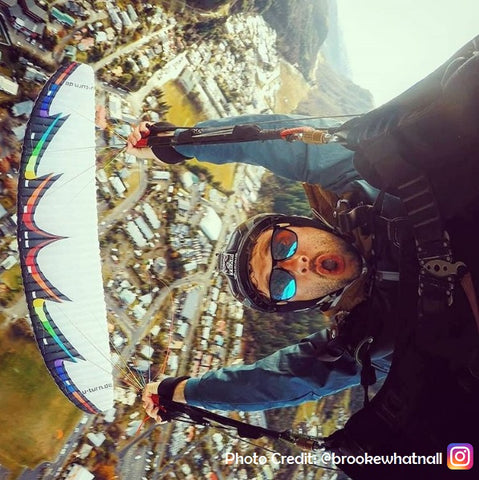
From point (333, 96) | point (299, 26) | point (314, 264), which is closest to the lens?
point (314, 264)

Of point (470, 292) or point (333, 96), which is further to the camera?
point (333, 96)

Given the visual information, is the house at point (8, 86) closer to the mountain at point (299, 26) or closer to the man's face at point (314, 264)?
the man's face at point (314, 264)

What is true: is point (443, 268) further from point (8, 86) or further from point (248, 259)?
point (8, 86)

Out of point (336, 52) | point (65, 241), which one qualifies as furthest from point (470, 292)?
point (336, 52)

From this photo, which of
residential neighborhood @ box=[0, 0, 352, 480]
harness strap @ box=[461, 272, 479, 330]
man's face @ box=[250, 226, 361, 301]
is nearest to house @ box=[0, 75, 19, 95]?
residential neighborhood @ box=[0, 0, 352, 480]

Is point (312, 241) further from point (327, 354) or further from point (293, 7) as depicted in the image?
point (293, 7)

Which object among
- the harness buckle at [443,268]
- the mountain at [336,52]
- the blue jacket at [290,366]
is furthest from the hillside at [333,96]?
the harness buckle at [443,268]

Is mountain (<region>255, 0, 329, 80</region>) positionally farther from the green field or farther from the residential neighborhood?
the green field
